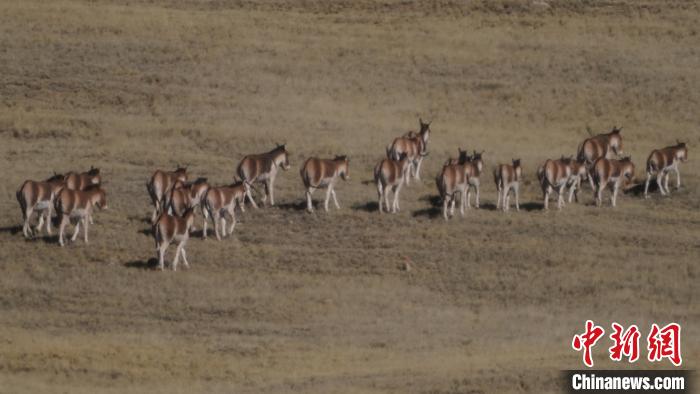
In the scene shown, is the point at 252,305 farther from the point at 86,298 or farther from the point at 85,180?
the point at 85,180

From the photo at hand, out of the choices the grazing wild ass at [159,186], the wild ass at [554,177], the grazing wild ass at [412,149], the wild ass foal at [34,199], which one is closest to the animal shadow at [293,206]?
the grazing wild ass at [159,186]

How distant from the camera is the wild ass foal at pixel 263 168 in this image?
46.9 meters

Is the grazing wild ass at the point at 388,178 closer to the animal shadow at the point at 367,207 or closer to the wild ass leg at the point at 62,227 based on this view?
the animal shadow at the point at 367,207

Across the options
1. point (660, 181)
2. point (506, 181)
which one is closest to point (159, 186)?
point (506, 181)

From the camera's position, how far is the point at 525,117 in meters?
60.0

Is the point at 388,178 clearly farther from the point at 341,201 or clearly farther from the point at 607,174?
the point at 607,174

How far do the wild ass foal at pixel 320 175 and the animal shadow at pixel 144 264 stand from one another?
558 centimetres

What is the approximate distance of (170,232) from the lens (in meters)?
40.8

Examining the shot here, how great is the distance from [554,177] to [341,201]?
5.73 meters

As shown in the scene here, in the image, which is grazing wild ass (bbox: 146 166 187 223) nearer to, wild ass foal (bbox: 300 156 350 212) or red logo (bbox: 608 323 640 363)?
wild ass foal (bbox: 300 156 350 212)

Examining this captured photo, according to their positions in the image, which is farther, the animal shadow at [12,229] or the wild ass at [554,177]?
the wild ass at [554,177]

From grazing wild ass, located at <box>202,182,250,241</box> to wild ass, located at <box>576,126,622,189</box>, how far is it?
11.6 metres

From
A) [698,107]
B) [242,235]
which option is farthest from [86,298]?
[698,107]

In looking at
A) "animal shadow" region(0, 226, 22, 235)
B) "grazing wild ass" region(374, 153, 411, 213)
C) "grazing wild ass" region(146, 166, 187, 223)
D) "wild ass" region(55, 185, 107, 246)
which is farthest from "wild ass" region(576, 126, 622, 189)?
"animal shadow" region(0, 226, 22, 235)
